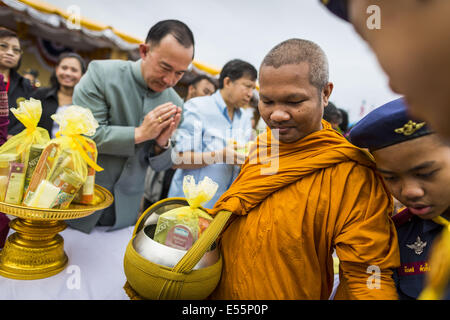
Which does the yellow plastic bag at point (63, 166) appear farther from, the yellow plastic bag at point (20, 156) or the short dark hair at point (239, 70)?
the short dark hair at point (239, 70)

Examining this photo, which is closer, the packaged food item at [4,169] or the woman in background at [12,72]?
the packaged food item at [4,169]

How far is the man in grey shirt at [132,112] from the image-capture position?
1367 millimetres

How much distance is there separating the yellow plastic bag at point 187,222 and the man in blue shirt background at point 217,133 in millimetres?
869

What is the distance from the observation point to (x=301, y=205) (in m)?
0.82

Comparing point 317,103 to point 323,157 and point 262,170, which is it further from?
point 262,170

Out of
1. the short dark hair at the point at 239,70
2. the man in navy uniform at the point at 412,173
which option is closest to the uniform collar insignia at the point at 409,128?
the man in navy uniform at the point at 412,173

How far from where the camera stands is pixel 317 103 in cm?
87

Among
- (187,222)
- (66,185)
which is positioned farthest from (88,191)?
(187,222)

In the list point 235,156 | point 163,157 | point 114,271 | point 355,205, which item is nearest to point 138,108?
point 163,157

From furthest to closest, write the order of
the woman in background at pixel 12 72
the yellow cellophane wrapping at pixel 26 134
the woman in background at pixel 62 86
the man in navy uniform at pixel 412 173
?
A: the woman in background at pixel 62 86, the woman in background at pixel 12 72, the yellow cellophane wrapping at pixel 26 134, the man in navy uniform at pixel 412 173

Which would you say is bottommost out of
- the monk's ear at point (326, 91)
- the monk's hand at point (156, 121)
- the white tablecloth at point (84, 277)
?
the white tablecloth at point (84, 277)

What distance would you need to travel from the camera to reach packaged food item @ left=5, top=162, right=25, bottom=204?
3.12ft

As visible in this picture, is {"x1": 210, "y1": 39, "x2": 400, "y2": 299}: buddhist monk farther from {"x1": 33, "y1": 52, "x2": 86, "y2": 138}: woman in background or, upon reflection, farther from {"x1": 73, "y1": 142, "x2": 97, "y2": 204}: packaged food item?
{"x1": 33, "y1": 52, "x2": 86, "y2": 138}: woman in background

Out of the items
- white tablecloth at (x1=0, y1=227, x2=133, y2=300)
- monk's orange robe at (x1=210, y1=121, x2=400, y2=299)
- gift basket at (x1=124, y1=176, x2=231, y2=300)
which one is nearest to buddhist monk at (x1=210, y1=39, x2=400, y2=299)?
monk's orange robe at (x1=210, y1=121, x2=400, y2=299)
